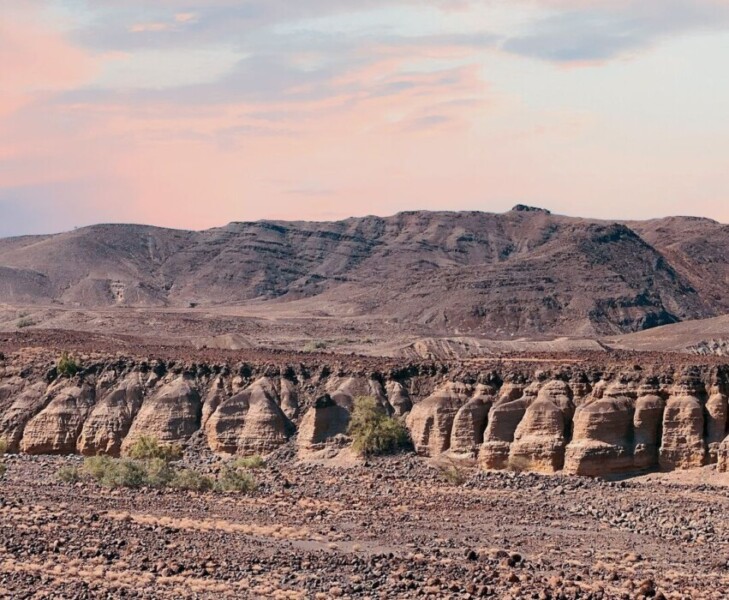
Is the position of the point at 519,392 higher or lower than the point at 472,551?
higher

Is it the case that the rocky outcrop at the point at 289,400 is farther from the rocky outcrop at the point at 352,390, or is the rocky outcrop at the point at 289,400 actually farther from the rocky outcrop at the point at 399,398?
the rocky outcrop at the point at 399,398

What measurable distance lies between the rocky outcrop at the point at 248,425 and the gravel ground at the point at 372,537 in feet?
12.6

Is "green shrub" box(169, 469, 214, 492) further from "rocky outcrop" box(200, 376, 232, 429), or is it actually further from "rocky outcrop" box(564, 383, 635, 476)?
"rocky outcrop" box(564, 383, 635, 476)

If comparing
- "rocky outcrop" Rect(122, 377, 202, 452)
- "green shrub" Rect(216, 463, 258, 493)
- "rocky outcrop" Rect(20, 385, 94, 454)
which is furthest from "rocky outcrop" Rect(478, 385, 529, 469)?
"rocky outcrop" Rect(20, 385, 94, 454)

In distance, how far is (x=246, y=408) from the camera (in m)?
66.4

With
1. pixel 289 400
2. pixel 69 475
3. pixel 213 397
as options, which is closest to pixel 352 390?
pixel 289 400

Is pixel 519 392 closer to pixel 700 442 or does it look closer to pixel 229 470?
pixel 700 442

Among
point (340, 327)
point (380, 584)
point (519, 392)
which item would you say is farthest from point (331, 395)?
point (340, 327)

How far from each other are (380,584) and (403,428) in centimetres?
2587

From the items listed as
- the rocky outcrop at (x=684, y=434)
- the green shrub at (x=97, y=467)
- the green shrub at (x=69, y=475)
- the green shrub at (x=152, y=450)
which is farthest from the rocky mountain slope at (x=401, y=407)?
the green shrub at (x=69, y=475)

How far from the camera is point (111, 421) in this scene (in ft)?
224

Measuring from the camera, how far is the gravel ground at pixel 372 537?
3734cm

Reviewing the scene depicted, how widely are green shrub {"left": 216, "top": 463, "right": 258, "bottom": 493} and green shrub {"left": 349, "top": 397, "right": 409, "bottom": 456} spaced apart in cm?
636

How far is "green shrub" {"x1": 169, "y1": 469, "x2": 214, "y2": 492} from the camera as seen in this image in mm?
54750
